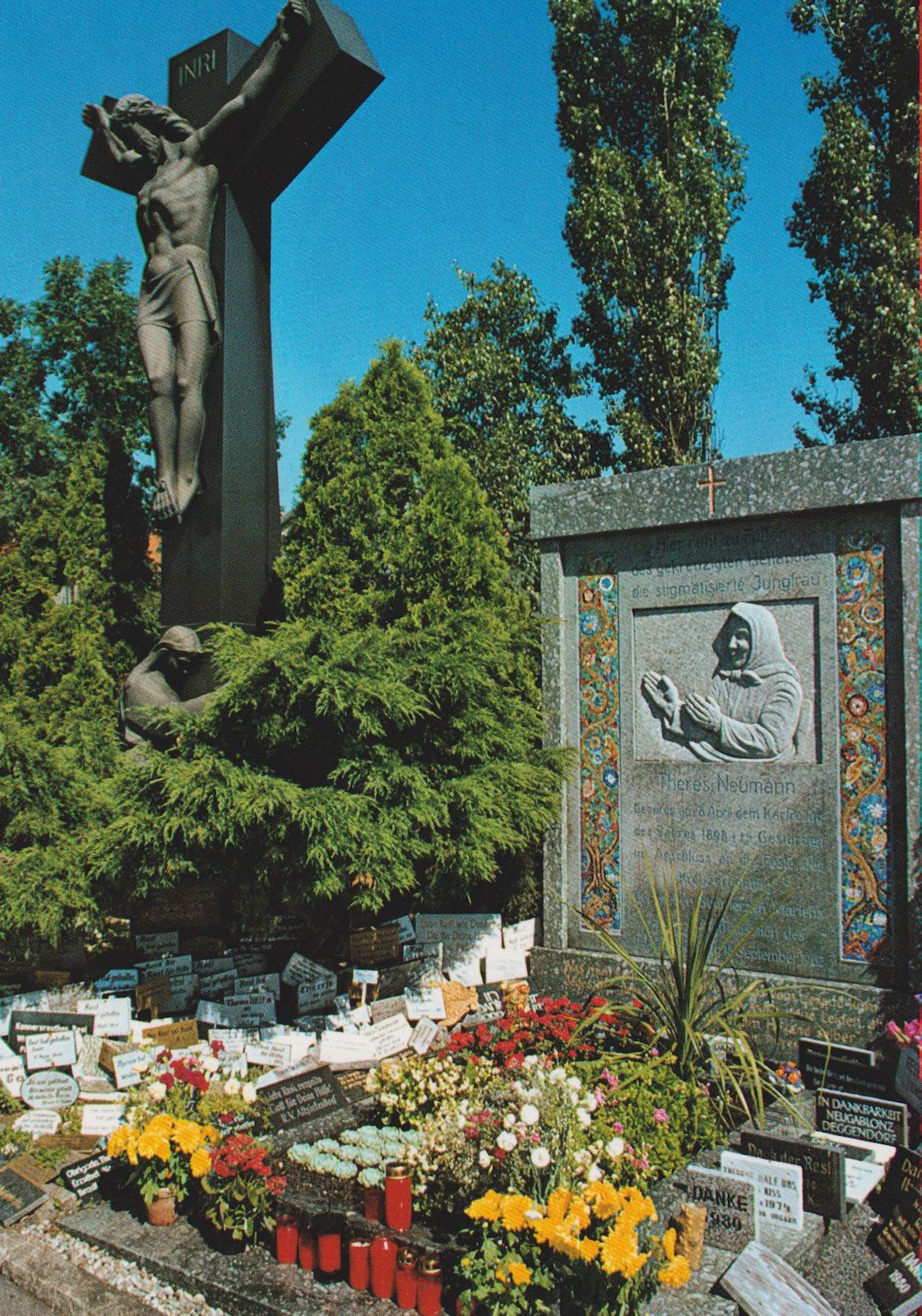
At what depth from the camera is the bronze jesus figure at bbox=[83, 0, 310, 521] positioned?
7.71m

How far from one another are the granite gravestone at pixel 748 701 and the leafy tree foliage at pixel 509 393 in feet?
21.2

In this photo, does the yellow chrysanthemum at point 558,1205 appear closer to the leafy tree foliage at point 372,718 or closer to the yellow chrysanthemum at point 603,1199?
the yellow chrysanthemum at point 603,1199

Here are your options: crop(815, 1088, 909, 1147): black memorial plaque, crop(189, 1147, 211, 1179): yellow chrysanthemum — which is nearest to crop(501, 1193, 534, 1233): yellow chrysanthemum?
crop(189, 1147, 211, 1179): yellow chrysanthemum

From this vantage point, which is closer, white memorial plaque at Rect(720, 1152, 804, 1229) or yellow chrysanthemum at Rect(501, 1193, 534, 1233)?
yellow chrysanthemum at Rect(501, 1193, 534, 1233)

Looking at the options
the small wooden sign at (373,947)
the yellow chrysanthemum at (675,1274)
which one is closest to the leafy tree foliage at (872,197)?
the small wooden sign at (373,947)

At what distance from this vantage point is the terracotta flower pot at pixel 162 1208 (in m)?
4.21

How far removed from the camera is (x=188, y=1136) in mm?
4223

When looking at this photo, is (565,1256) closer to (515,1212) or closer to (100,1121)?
(515,1212)

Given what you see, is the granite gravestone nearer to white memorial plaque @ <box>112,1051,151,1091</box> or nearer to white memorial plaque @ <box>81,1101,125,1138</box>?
white memorial plaque @ <box>112,1051,151,1091</box>

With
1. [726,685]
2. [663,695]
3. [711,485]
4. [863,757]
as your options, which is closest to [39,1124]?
[663,695]

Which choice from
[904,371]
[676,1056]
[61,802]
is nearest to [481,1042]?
[676,1056]

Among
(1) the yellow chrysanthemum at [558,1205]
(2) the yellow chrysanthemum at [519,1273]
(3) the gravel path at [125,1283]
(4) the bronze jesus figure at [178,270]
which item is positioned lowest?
(3) the gravel path at [125,1283]

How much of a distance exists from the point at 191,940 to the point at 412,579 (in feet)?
8.92

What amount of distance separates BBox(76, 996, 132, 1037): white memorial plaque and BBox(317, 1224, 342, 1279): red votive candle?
7.80ft
